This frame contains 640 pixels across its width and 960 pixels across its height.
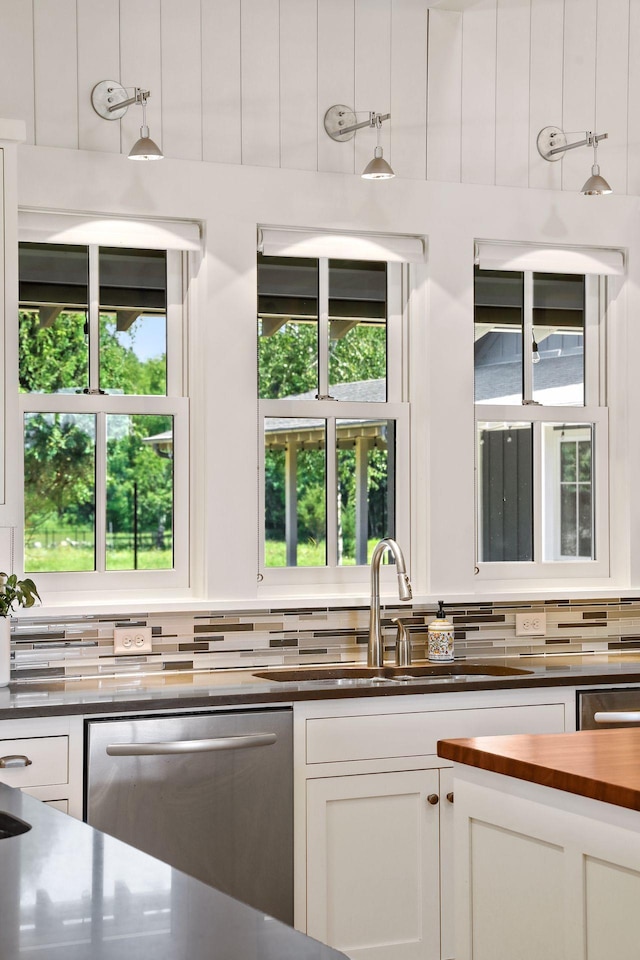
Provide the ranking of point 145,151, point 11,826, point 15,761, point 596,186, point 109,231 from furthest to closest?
point 596,186
point 109,231
point 145,151
point 15,761
point 11,826

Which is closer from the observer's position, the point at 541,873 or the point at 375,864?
the point at 541,873

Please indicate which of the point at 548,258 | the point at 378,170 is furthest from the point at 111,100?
the point at 548,258

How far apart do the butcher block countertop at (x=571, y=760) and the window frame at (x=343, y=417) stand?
1.67 m

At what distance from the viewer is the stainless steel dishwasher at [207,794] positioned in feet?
10.2

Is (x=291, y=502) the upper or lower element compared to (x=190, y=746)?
upper

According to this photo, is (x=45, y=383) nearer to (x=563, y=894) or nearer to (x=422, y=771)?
(x=422, y=771)

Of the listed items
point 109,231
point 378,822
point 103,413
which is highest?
point 109,231

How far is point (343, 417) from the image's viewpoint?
417 cm

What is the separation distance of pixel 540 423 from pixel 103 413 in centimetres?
174

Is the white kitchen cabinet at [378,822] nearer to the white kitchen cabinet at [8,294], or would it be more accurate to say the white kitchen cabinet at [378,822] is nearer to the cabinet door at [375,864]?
the cabinet door at [375,864]

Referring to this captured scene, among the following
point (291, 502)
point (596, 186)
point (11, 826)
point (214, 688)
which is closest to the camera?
point (11, 826)

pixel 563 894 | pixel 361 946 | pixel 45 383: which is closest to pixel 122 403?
pixel 45 383

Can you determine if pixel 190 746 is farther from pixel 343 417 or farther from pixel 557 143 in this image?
pixel 557 143

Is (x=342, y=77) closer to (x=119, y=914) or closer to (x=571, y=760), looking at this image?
(x=571, y=760)
